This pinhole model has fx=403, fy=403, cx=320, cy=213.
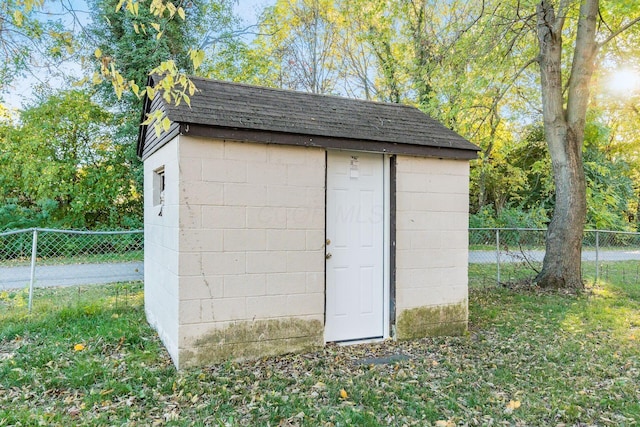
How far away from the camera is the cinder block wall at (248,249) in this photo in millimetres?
3689

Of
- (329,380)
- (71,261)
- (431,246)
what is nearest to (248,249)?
(329,380)

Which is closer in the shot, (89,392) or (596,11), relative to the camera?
(89,392)

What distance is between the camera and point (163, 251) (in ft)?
14.4

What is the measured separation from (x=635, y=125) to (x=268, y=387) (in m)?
15.4

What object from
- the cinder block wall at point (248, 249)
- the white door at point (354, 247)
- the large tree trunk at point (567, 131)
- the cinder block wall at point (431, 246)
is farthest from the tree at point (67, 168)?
the large tree trunk at point (567, 131)

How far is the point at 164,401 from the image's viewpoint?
3.09 m

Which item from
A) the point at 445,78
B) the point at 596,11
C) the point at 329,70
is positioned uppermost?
the point at 329,70

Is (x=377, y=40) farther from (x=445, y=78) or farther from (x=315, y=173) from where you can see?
(x=315, y=173)

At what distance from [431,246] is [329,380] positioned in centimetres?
204

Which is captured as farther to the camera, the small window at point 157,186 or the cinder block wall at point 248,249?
the small window at point 157,186

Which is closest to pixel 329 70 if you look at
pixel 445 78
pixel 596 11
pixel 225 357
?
pixel 445 78

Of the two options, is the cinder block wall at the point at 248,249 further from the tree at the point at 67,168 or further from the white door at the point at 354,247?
the tree at the point at 67,168

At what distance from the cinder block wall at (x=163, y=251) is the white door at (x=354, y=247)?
156cm

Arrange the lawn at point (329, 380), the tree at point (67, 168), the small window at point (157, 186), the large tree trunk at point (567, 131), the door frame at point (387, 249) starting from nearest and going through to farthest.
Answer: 1. the lawn at point (329, 380)
2. the door frame at point (387, 249)
3. the small window at point (157, 186)
4. the large tree trunk at point (567, 131)
5. the tree at point (67, 168)
